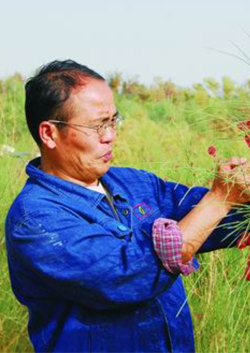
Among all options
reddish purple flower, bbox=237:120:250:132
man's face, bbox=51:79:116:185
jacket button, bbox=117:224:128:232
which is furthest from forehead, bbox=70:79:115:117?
reddish purple flower, bbox=237:120:250:132

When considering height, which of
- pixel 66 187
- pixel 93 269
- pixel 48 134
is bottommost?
pixel 93 269

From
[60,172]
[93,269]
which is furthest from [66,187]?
[93,269]

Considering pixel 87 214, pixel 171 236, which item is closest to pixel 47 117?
pixel 87 214

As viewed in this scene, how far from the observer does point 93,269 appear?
2.00m

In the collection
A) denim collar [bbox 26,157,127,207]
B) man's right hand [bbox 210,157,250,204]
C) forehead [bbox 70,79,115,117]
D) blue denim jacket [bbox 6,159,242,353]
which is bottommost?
blue denim jacket [bbox 6,159,242,353]

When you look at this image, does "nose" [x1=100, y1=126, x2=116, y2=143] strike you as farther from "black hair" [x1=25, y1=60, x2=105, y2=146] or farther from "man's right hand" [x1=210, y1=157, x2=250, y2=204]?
"man's right hand" [x1=210, y1=157, x2=250, y2=204]

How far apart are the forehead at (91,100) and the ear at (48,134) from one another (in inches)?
3.8

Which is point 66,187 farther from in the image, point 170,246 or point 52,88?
point 170,246

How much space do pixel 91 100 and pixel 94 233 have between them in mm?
390

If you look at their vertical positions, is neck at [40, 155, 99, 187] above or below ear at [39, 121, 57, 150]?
below

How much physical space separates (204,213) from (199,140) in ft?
16.0

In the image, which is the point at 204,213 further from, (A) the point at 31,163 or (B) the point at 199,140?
(B) the point at 199,140

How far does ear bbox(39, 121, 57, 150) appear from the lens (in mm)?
2277

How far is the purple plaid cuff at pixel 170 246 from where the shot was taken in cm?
193
